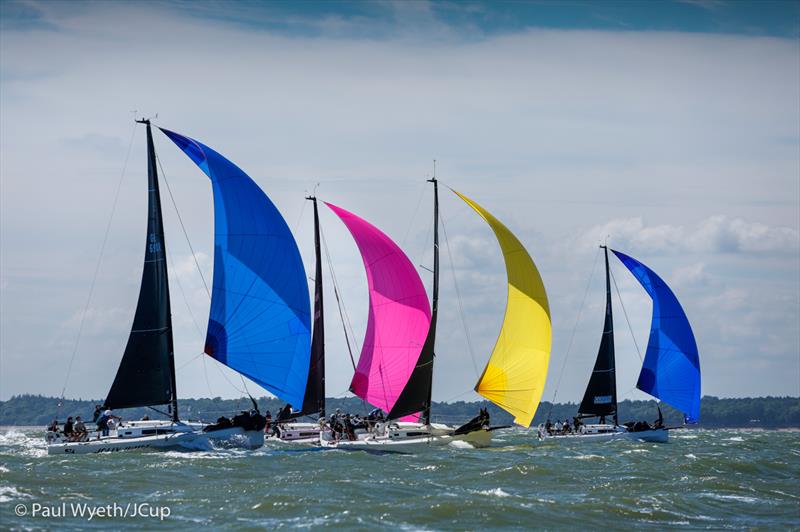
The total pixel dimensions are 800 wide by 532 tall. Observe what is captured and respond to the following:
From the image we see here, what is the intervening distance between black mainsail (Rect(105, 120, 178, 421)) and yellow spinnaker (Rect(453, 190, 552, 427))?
12.2 m

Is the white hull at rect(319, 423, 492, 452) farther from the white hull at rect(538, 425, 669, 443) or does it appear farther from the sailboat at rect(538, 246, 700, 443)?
the sailboat at rect(538, 246, 700, 443)

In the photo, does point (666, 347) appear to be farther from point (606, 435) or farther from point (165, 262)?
point (165, 262)

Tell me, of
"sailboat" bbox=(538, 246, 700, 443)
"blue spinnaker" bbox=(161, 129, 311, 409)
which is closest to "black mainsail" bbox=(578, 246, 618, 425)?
"sailboat" bbox=(538, 246, 700, 443)

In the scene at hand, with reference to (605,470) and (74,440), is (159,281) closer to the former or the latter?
(74,440)

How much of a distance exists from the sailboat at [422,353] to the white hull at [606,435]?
1220 cm

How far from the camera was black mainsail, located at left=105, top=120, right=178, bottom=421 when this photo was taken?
41.9m

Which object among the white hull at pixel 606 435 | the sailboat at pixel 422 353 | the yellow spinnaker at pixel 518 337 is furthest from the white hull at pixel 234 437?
the white hull at pixel 606 435

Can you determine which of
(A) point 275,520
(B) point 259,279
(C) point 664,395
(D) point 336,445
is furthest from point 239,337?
(C) point 664,395

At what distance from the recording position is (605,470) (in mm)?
40719

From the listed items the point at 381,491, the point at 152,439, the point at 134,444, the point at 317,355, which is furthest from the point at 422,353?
the point at 381,491

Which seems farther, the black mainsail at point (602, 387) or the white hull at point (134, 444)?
the black mainsail at point (602, 387)

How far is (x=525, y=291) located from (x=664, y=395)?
18.9 metres

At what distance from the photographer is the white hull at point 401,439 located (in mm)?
44938

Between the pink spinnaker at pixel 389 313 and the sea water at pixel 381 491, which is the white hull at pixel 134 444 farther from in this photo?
the pink spinnaker at pixel 389 313
